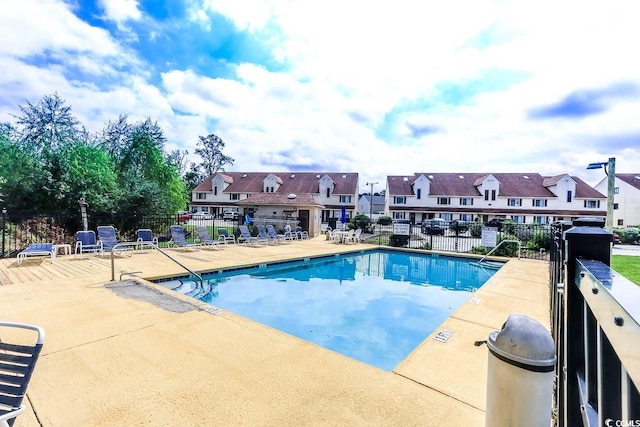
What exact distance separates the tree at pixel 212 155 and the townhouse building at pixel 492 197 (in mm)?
30426

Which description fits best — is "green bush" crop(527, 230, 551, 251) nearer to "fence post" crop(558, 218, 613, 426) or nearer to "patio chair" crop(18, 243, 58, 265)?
"fence post" crop(558, 218, 613, 426)

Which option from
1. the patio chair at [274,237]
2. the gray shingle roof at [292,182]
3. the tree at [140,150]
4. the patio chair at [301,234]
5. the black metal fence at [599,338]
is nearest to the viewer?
the black metal fence at [599,338]

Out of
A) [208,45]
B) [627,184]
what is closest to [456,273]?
[208,45]

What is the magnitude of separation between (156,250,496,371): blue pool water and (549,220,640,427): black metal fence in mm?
Answer: 3774

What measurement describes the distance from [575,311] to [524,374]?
416mm

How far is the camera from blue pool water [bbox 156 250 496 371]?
5973 mm

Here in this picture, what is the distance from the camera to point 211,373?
3.39 m

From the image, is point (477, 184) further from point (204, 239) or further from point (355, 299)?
point (355, 299)

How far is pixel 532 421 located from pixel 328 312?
596 cm

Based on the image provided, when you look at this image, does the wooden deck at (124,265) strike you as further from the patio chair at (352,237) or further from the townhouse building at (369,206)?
the townhouse building at (369,206)

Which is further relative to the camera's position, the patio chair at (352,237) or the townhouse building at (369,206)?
the townhouse building at (369,206)

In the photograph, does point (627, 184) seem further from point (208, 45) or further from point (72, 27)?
point (72, 27)

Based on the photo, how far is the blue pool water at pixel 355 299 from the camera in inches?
235

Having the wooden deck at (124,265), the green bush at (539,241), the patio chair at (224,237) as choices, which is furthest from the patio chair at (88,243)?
the green bush at (539,241)
